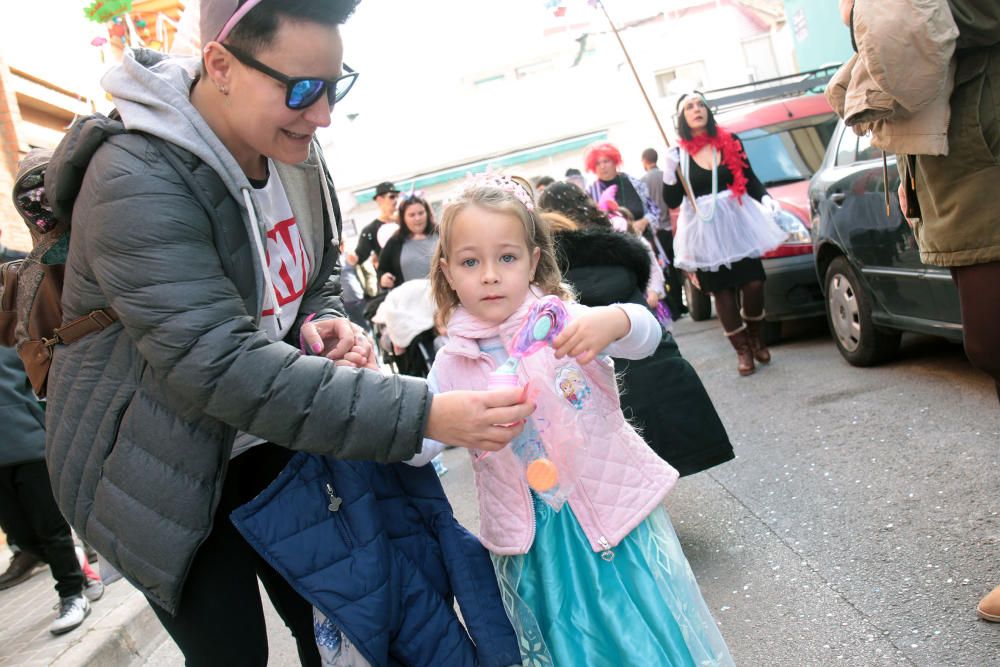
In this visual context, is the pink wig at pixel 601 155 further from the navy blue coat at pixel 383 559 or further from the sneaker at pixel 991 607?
the navy blue coat at pixel 383 559

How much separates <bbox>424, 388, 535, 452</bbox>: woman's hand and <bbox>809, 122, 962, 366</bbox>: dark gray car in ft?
12.1

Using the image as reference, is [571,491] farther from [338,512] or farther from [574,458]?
[338,512]

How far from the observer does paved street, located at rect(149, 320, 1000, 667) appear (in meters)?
3.04

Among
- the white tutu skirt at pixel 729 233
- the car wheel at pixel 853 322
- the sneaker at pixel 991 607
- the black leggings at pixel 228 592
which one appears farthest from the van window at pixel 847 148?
the black leggings at pixel 228 592

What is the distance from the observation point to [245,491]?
2129mm

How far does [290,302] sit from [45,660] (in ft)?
10.0

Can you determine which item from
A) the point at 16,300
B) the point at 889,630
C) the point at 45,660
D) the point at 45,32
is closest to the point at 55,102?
the point at 45,32

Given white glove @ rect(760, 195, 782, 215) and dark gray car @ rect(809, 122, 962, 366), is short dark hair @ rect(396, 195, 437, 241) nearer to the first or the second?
white glove @ rect(760, 195, 782, 215)

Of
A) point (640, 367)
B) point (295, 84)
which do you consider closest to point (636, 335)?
point (295, 84)

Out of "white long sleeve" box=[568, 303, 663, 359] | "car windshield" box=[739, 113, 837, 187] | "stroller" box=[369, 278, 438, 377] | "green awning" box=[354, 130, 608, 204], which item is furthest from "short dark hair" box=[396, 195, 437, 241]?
"green awning" box=[354, 130, 608, 204]

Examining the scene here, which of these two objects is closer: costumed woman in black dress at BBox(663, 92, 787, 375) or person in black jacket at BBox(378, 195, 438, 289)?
costumed woman in black dress at BBox(663, 92, 787, 375)

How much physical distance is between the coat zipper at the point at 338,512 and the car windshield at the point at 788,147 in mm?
7682

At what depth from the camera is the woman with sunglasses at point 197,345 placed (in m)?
1.66

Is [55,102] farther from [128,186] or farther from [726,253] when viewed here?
[128,186]
